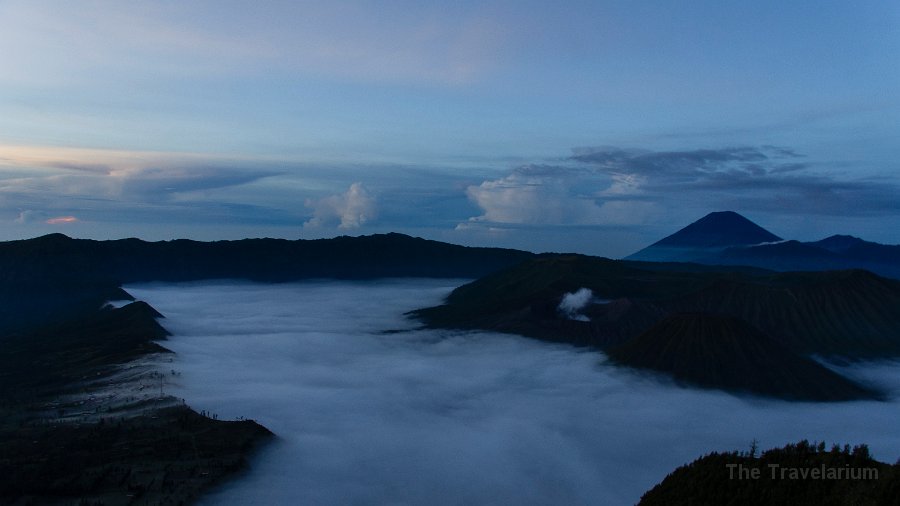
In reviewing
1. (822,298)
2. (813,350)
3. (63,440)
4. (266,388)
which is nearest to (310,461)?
(63,440)

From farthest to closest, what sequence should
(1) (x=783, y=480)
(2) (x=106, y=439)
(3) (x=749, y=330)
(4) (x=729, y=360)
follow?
(3) (x=749, y=330)
(4) (x=729, y=360)
(2) (x=106, y=439)
(1) (x=783, y=480)

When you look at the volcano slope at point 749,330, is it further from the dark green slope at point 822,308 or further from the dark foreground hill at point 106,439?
the dark foreground hill at point 106,439

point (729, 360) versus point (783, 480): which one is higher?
point (783, 480)

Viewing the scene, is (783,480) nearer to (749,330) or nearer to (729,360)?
(729,360)

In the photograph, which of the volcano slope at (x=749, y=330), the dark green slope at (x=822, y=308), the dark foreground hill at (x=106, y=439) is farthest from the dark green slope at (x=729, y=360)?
the dark foreground hill at (x=106, y=439)

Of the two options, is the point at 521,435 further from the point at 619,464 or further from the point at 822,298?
the point at 822,298

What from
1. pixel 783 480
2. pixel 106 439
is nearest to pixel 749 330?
pixel 783 480

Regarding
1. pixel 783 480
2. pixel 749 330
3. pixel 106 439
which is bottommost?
pixel 106 439
